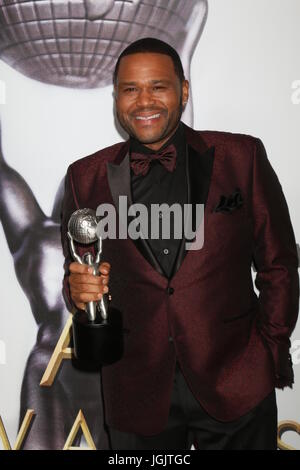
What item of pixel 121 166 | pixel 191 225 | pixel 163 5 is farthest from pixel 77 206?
pixel 163 5

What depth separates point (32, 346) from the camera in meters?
2.37

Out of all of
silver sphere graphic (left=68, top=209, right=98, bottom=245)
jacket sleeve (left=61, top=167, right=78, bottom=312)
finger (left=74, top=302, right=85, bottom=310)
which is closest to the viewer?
silver sphere graphic (left=68, top=209, right=98, bottom=245)

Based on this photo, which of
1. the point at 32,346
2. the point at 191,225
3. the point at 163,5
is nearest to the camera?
the point at 191,225

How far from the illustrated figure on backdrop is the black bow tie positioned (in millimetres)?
483

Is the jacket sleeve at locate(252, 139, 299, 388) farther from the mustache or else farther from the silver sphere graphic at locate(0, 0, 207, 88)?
the silver sphere graphic at locate(0, 0, 207, 88)

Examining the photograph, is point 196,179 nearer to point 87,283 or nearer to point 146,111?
point 146,111

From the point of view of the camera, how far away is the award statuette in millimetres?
1547

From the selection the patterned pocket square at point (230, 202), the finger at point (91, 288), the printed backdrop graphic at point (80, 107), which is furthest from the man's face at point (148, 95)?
the finger at point (91, 288)

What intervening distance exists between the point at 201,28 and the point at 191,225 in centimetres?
99

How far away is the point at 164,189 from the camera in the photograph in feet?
5.89

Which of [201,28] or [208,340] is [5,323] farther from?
[201,28]

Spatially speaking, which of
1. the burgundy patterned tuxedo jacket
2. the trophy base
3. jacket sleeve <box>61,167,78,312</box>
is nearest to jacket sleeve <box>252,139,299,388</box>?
the burgundy patterned tuxedo jacket

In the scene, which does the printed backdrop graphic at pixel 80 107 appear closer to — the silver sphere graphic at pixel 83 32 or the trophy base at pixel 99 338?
the silver sphere graphic at pixel 83 32

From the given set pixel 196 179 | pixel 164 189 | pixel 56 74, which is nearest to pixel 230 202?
pixel 196 179
